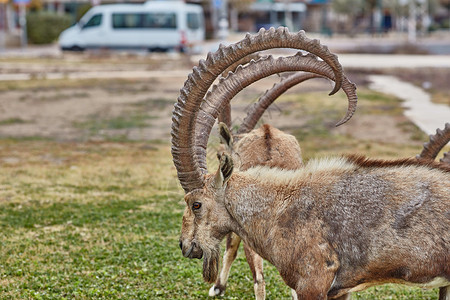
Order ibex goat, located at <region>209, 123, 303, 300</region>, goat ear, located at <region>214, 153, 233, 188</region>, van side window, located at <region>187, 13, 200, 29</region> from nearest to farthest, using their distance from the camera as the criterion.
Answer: goat ear, located at <region>214, 153, 233, 188</region>
ibex goat, located at <region>209, 123, 303, 300</region>
van side window, located at <region>187, 13, 200, 29</region>

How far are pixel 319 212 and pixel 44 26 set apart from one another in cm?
5743

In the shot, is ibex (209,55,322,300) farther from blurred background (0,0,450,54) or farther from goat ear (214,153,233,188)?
blurred background (0,0,450,54)

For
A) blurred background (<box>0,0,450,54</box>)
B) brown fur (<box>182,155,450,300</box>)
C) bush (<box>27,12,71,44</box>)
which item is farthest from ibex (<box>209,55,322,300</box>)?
bush (<box>27,12,71,44</box>)

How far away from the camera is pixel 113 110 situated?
73.5ft

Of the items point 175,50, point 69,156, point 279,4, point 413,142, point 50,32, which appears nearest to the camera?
point 69,156

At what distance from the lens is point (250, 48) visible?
5.53 m

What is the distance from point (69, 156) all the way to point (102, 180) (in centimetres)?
265

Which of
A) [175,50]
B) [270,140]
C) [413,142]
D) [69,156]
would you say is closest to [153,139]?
[69,156]

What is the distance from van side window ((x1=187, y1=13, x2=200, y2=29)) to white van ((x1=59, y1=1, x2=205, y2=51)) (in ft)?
2.94

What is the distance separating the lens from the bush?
192 feet

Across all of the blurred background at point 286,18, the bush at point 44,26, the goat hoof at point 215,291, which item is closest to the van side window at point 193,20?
the blurred background at point 286,18

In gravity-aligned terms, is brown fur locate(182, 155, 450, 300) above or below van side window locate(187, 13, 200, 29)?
below

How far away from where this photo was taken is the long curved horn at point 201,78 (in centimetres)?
549

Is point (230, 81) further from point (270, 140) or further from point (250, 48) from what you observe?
point (270, 140)
